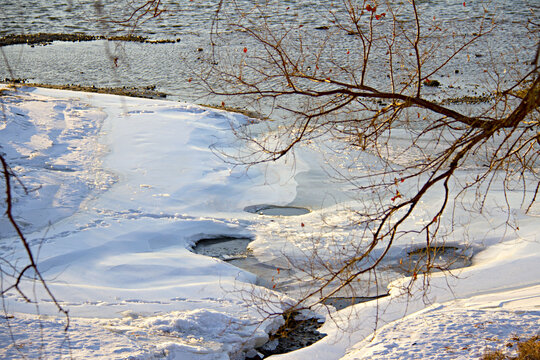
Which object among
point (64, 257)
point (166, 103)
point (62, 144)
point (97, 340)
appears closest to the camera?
point (97, 340)

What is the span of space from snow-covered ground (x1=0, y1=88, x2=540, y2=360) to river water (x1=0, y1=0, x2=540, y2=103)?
5.68ft

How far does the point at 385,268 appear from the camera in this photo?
6.55 meters

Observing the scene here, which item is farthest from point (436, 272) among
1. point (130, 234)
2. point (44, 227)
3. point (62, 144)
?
point (62, 144)

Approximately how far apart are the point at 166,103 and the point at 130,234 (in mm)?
5018

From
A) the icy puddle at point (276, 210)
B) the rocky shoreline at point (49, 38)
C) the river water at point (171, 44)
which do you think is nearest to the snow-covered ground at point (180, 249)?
the icy puddle at point (276, 210)

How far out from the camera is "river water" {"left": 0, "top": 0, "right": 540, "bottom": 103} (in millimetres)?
13359

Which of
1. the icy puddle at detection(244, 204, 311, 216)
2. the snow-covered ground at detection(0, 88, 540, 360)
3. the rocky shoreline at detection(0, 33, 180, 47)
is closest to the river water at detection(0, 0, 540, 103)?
the rocky shoreline at detection(0, 33, 180, 47)

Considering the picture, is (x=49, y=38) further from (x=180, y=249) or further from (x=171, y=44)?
(x=180, y=249)

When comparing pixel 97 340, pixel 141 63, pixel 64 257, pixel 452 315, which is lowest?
pixel 452 315

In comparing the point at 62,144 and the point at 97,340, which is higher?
the point at 62,144

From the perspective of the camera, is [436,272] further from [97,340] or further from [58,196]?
[58,196]

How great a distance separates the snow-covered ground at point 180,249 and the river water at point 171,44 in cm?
173

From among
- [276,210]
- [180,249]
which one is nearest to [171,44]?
[276,210]

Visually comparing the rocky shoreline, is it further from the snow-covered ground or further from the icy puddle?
the icy puddle
